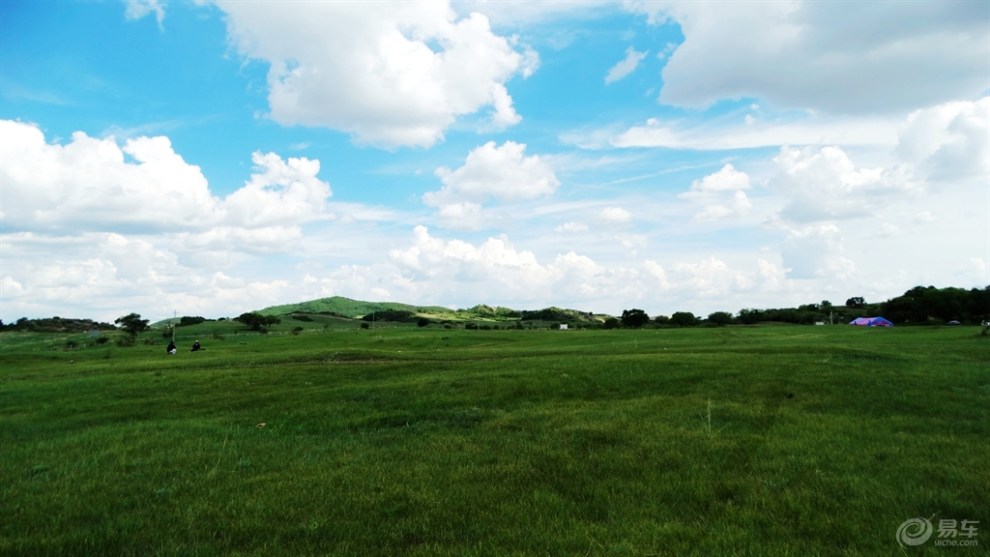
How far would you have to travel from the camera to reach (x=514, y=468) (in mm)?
12562

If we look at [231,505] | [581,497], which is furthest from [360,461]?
[581,497]

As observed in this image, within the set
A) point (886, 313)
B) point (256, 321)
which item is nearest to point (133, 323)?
point (256, 321)

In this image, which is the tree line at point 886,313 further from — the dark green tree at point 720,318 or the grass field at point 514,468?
the grass field at point 514,468

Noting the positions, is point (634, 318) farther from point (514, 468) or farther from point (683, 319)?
point (514, 468)

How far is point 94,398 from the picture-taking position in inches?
1063

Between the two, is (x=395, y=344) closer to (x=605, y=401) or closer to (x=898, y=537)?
(x=605, y=401)

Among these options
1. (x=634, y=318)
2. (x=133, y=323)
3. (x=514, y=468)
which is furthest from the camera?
(x=634, y=318)

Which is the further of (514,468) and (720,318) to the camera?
(720,318)

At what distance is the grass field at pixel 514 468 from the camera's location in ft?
29.0

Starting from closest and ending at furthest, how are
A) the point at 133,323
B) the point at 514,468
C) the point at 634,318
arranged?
1. the point at 514,468
2. the point at 133,323
3. the point at 634,318

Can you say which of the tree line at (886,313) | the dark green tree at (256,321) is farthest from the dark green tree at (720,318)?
the dark green tree at (256,321)

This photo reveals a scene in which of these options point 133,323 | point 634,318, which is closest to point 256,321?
point 133,323

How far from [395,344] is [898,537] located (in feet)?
211

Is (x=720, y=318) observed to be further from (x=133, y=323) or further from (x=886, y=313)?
(x=133, y=323)
